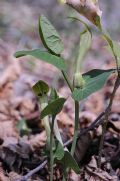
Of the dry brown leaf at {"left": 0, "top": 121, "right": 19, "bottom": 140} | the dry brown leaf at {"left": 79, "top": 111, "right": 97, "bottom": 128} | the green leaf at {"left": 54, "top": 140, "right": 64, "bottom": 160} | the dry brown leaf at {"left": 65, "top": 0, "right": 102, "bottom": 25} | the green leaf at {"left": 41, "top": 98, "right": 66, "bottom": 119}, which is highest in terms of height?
the dry brown leaf at {"left": 65, "top": 0, "right": 102, "bottom": 25}

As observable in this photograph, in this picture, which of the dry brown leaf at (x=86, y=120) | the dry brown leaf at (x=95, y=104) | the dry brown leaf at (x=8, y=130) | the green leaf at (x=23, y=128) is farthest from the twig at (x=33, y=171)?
the dry brown leaf at (x=95, y=104)

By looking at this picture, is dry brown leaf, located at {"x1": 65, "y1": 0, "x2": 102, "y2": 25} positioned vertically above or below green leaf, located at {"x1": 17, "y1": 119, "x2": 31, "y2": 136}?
above

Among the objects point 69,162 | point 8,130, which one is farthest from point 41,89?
point 8,130

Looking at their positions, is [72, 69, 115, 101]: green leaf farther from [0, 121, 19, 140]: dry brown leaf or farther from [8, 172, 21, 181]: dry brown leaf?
[0, 121, 19, 140]: dry brown leaf

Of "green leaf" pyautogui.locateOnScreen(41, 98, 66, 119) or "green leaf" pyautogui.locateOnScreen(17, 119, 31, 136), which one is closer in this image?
"green leaf" pyautogui.locateOnScreen(41, 98, 66, 119)

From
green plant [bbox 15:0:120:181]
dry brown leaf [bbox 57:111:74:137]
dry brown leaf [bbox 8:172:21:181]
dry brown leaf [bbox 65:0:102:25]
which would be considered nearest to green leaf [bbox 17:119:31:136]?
dry brown leaf [bbox 57:111:74:137]

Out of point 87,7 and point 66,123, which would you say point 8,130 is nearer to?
point 66,123
